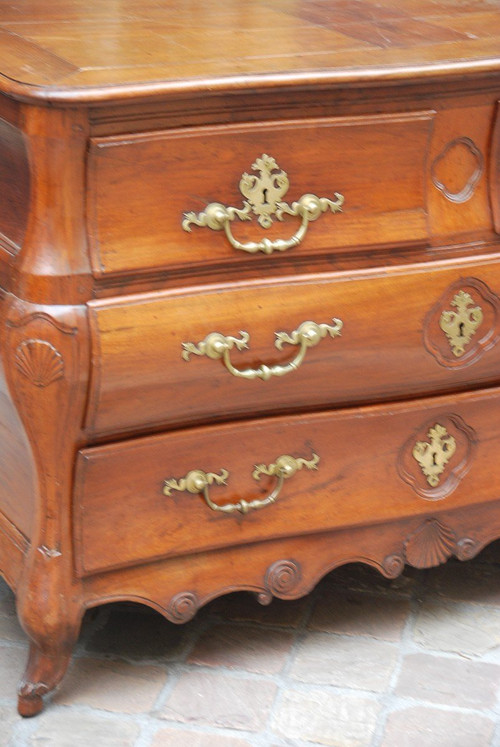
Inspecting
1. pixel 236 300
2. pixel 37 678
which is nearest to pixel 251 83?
pixel 236 300

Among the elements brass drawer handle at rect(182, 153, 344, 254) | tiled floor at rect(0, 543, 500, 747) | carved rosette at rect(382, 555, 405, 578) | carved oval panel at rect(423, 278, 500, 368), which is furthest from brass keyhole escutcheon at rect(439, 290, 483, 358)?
tiled floor at rect(0, 543, 500, 747)

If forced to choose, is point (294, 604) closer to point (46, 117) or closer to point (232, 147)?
point (232, 147)

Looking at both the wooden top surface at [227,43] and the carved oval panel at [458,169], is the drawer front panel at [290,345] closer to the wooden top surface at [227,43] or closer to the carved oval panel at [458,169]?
the carved oval panel at [458,169]

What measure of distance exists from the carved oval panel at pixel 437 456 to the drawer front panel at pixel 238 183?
0.31m

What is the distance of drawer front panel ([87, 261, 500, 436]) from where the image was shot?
64.6 inches

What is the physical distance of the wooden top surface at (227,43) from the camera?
5.10 ft

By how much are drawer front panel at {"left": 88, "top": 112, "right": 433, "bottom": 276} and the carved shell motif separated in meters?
0.12

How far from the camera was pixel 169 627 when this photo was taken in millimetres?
2033

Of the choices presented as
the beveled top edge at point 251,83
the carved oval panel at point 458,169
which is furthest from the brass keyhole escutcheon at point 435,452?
the beveled top edge at point 251,83

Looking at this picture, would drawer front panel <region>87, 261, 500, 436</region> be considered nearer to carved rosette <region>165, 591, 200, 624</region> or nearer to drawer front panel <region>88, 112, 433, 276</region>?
drawer front panel <region>88, 112, 433, 276</region>

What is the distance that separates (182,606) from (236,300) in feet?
1.54

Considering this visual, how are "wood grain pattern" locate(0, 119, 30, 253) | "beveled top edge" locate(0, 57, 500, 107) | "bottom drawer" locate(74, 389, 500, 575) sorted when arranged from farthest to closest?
"bottom drawer" locate(74, 389, 500, 575) → "wood grain pattern" locate(0, 119, 30, 253) → "beveled top edge" locate(0, 57, 500, 107)

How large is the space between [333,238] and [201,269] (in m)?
0.19

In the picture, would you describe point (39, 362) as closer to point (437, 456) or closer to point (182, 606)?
point (182, 606)
